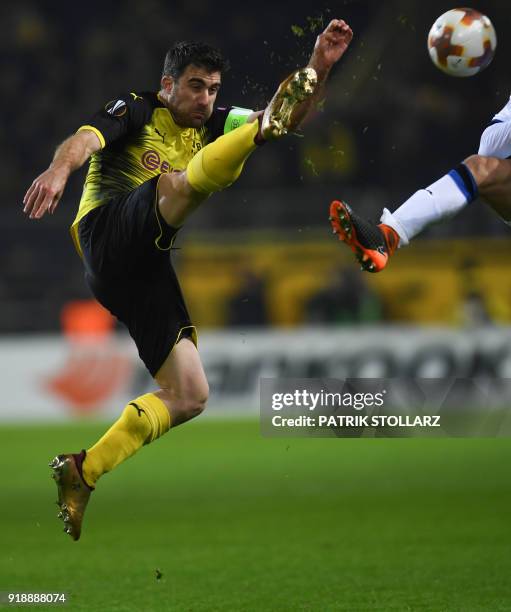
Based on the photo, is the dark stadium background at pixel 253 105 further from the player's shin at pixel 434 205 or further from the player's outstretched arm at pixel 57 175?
the player's outstretched arm at pixel 57 175

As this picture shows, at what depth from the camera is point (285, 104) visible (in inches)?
190

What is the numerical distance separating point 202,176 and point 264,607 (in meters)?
1.96

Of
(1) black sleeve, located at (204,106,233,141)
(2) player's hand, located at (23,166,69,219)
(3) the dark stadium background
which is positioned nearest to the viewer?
(2) player's hand, located at (23,166,69,219)

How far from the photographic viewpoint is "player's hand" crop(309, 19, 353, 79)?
5.25 m

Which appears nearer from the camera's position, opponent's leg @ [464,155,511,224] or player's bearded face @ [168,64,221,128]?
opponent's leg @ [464,155,511,224]

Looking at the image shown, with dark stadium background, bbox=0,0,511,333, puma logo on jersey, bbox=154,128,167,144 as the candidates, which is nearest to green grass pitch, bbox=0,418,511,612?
puma logo on jersey, bbox=154,128,167,144

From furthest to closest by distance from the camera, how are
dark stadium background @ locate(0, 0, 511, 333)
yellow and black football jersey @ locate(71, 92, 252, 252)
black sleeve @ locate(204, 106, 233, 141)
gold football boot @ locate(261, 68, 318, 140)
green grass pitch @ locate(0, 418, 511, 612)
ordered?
dark stadium background @ locate(0, 0, 511, 333), black sleeve @ locate(204, 106, 233, 141), yellow and black football jersey @ locate(71, 92, 252, 252), green grass pitch @ locate(0, 418, 511, 612), gold football boot @ locate(261, 68, 318, 140)

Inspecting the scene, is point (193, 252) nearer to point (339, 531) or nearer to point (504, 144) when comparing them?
point (339, 531)

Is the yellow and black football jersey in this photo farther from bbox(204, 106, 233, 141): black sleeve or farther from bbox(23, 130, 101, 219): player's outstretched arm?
bbox(23, 130, 101, 219): player's outstretched arm

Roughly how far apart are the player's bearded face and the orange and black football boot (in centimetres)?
106

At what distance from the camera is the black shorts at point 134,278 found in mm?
5348

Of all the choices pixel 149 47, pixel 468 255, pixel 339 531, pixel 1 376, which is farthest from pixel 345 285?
pixel 339 531

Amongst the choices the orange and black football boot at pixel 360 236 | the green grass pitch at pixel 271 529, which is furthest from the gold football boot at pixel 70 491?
the orange and black football boot at pixel 360 236

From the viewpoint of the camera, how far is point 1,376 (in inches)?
585
